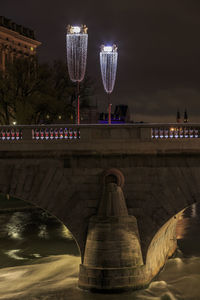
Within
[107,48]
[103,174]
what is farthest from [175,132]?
[107,48]

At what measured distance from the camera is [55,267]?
21547mm

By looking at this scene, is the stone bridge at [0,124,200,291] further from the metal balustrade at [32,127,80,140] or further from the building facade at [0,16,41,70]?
the building facade at [0,16,41,70]

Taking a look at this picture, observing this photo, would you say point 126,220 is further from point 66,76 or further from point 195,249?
point 66,76

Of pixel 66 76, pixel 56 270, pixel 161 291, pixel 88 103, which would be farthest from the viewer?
pixel 88 103

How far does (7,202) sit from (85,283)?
25994mm

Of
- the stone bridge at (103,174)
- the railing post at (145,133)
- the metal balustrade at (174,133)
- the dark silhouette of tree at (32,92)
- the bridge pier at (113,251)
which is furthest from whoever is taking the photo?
the dark silhouette of tree at (32,92)

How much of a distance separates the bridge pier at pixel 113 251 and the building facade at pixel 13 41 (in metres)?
60.5

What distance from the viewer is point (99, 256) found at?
16.5 metres

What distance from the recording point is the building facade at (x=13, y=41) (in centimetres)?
7575

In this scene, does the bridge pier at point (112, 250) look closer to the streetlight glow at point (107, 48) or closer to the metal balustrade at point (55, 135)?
the metal balustrade at point (55, 135)

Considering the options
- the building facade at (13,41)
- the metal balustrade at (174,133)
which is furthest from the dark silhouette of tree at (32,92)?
the building facade at (13,41)

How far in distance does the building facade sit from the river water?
4748 cm

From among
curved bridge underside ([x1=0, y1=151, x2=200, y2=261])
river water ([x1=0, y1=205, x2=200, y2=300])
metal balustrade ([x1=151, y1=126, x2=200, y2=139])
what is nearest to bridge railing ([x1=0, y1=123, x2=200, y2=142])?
metal balustrade ([x1=151, y1=126, x2=200, y2=139])

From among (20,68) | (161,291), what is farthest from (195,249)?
(20,68)
